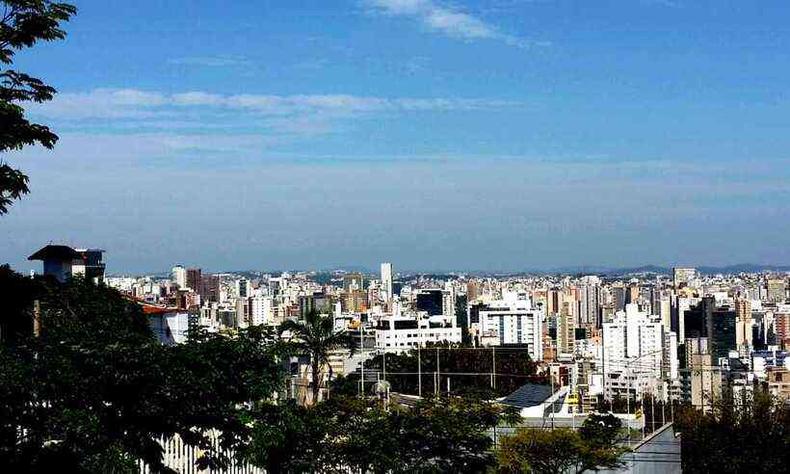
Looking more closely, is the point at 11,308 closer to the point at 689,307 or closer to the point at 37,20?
the point at 37,20

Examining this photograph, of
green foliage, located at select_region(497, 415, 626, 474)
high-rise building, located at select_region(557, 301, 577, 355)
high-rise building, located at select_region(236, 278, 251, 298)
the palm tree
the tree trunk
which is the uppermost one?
high-rise building, located at select_region(236, 278, 251, 298)

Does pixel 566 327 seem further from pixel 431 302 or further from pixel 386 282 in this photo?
pixel 386 282

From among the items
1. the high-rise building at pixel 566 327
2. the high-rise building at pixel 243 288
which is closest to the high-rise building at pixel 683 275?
the high-rise building at pixel 566 327

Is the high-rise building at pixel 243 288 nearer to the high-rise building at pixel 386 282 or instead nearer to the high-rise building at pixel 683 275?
the high-rise building at pixel 386 282

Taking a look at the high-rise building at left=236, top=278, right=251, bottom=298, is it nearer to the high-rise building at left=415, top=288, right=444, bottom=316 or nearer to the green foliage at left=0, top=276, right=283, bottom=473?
the high-rise building at left=415, top=288, right=444, bottom=316

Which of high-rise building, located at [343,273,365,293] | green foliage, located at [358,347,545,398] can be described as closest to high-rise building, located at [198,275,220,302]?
high-rise building, located at [343,273,365,293]

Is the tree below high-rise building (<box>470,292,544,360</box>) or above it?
above

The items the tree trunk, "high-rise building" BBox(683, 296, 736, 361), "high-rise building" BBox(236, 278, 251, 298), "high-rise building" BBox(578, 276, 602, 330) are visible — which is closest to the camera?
the tree trunk
